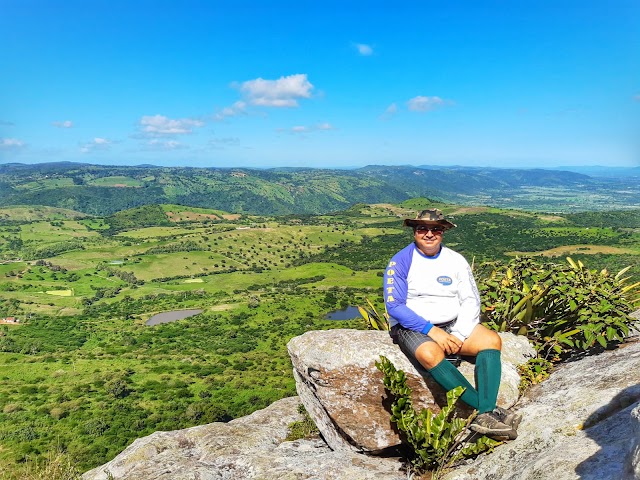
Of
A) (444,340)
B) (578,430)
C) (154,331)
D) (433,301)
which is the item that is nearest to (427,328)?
(444,340)

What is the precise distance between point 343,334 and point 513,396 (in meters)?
2.69

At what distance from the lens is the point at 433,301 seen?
5.59 m

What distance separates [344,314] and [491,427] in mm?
112344

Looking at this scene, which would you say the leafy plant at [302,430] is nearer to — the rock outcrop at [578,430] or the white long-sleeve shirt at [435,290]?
the white long-sleeve shirt at [435,290]

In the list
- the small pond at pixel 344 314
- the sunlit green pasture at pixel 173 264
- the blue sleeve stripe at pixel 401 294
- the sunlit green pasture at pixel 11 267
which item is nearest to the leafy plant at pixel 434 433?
the blue sleeve stripe at pixel 401 294

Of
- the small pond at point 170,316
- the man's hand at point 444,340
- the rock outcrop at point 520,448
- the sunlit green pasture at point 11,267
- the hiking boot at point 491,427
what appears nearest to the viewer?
the rock outcrop at point 520,448

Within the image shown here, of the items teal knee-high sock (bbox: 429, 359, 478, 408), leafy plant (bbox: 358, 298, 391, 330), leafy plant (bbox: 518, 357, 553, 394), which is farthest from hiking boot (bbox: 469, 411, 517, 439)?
leafy plant (bbox: 358, 298, 391, 330)

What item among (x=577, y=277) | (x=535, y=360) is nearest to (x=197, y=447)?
(x=535, y=360)

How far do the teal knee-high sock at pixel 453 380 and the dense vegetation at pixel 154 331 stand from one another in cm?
481

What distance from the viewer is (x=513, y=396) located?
5.81 meters

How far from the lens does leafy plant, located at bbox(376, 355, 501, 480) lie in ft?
15.1

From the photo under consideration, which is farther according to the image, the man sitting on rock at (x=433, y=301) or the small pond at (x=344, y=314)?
the small pond at (x=344, y=314)

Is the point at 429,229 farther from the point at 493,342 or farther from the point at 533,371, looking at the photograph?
the point at 533,371

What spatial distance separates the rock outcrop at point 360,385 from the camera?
5.75 metres
